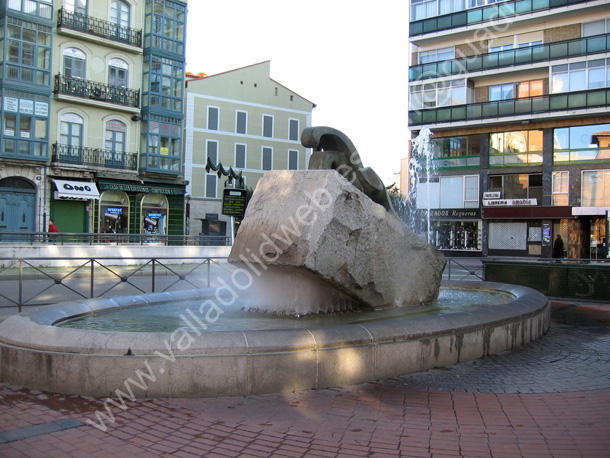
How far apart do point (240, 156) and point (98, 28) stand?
1647 cm

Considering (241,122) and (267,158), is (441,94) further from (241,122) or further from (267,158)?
(241,122)

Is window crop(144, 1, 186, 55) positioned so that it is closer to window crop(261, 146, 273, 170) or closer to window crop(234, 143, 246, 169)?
window crop(234, 143, 246, 169)

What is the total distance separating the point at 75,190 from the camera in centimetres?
3148

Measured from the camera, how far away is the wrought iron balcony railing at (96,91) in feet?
103

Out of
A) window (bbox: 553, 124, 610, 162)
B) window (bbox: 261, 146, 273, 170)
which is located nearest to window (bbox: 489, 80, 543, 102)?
window (bbox: 553, 124, 610, 162)

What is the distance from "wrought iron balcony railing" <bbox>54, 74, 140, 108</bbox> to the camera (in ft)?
103

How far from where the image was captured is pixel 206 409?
4.59 meters

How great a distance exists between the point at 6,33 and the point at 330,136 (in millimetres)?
28040

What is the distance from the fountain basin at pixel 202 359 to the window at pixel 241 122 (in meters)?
42.0

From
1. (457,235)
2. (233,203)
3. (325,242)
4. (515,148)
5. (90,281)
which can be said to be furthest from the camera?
(457,235)

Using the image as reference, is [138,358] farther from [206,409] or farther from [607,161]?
[607,161]

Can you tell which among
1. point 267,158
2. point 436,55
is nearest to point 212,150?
point 267,158

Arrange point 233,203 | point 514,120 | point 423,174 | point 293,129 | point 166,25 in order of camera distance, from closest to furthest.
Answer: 1. point 233,203
2. point 514,120
3. point 166,25
4. point 423,174
5. point 293,129

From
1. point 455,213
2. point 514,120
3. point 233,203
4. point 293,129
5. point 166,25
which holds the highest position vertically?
point 166,25
